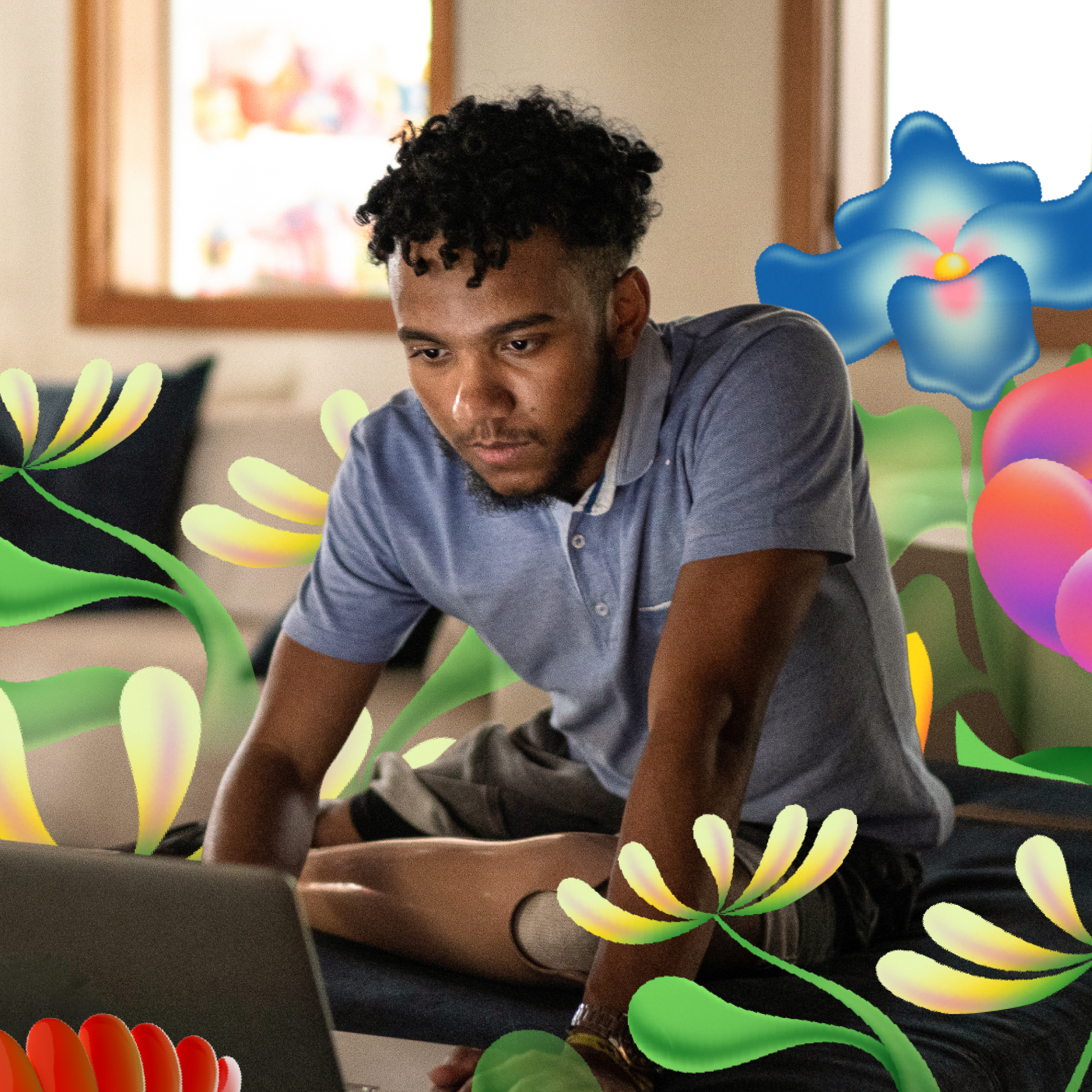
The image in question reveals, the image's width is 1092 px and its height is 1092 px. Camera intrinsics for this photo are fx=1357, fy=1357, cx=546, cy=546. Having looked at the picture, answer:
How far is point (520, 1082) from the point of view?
0.78m

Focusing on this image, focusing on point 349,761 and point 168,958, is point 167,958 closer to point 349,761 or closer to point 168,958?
point 168,958

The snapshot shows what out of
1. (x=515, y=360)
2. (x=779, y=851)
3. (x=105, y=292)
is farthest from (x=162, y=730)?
(x=779, y=851)

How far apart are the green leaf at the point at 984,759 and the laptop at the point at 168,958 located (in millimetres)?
606

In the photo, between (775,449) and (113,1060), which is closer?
(113,1060)

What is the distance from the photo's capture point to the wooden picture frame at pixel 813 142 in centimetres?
89

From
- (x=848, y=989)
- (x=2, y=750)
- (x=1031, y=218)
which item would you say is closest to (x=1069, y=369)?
(x=1031, y=218)

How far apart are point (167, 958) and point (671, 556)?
0.53m

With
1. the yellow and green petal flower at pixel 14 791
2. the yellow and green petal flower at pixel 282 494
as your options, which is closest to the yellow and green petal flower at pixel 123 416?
the yellow and green petal flower at pixel 282 494

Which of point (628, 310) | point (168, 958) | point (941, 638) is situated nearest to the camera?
point (168, 958)

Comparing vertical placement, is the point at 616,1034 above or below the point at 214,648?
below

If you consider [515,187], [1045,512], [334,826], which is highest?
[515,187]

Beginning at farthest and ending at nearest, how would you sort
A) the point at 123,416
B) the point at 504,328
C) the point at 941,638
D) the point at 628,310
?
the point at 123,416
the point at 941,638
the point at 628,310
the point at 504,328

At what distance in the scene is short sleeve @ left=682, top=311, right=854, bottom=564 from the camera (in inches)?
34.8

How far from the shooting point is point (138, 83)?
4.08 feet
